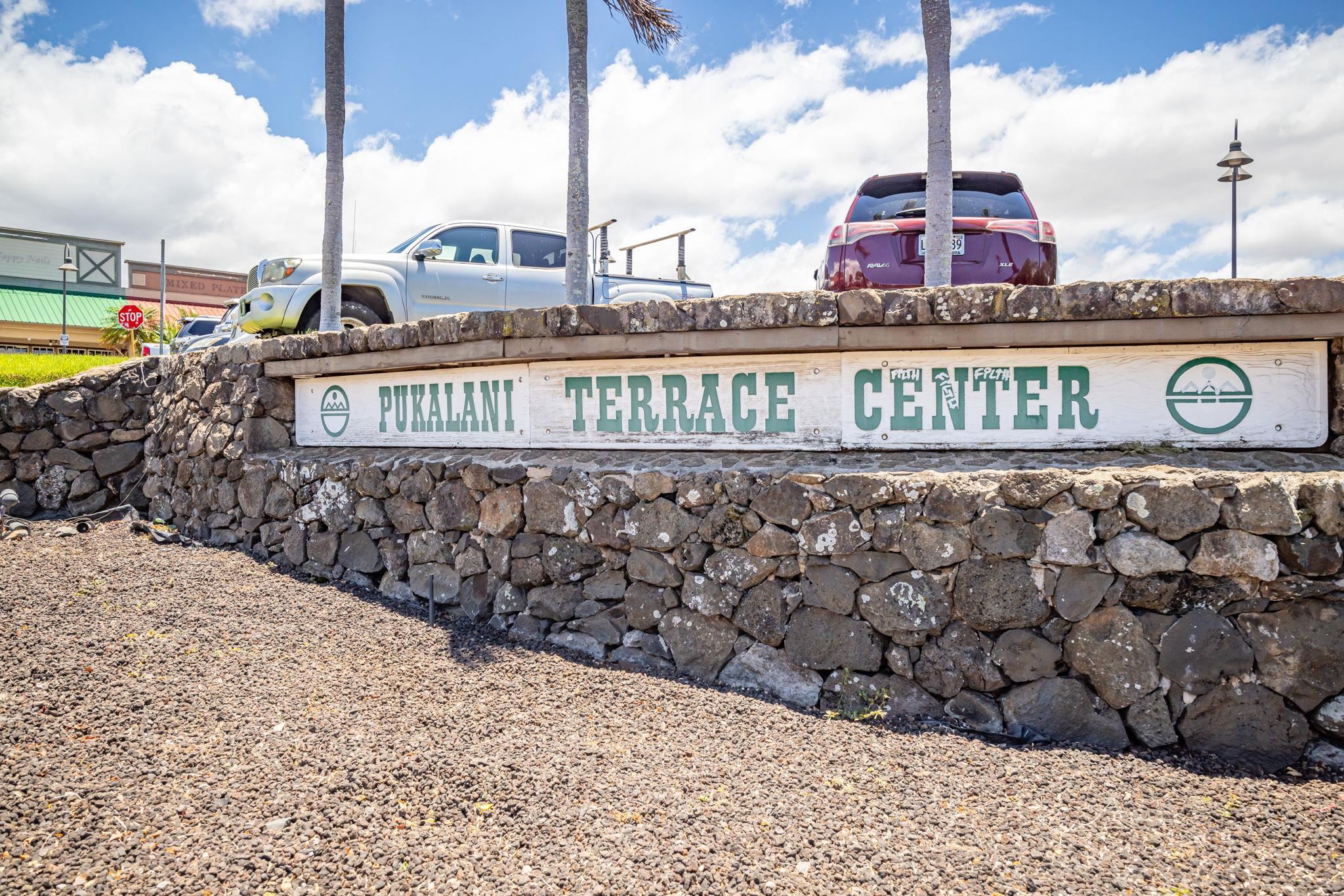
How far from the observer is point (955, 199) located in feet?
21.6

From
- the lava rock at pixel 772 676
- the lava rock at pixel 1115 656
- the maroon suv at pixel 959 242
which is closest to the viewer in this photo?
the lava rock at pixel 1115 656

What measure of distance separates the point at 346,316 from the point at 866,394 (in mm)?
6223

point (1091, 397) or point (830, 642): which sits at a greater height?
point (1091, 397)

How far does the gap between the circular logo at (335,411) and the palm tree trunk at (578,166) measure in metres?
2.22

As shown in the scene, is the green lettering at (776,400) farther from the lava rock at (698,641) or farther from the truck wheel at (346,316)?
the truck wheel at (346,316)

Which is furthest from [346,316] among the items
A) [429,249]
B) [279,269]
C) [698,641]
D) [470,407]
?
[698,641]

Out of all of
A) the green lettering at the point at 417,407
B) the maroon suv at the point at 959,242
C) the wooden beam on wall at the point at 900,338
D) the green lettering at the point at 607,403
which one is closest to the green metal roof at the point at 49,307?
the green lettering at the point at 417,407

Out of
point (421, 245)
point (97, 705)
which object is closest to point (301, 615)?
point (97, 705)

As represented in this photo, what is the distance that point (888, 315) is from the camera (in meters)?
3.94

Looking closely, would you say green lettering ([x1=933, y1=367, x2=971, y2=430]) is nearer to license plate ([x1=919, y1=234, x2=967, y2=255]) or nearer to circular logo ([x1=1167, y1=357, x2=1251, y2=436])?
circular logo ([x1=1167, y1=357, x2=1251, y2=436])

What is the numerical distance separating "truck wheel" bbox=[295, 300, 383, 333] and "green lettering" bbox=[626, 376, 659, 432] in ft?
15.2

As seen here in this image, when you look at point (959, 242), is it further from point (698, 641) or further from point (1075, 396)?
point (698, 641)

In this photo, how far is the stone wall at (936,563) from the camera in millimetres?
3275

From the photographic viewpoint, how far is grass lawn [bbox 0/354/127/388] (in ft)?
36.2
